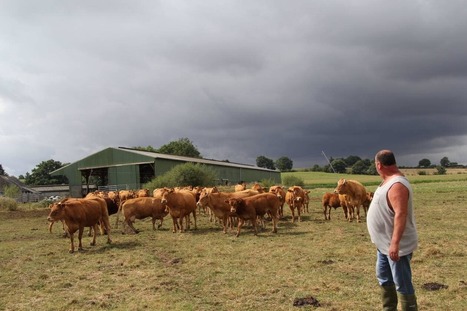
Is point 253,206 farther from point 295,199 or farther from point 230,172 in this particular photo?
point 230,172

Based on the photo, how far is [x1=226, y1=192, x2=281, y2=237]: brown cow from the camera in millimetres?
16500

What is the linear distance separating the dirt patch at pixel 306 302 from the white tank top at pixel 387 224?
86.1 inches

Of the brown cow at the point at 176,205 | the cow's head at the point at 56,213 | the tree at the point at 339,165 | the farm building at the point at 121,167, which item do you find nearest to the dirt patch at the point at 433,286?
the cow's head at the point at 56,213

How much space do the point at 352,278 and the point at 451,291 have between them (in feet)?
6.41

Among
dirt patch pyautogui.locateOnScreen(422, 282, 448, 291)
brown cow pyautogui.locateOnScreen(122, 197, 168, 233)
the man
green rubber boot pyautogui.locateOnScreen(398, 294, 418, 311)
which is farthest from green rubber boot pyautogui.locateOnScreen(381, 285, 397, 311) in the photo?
brown cow pyautogui.locateOnScreen(122, 197, 168, 233)

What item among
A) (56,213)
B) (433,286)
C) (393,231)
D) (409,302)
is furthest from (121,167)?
(409,302)

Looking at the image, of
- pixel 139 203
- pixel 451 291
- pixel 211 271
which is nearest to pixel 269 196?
pixel 139 203

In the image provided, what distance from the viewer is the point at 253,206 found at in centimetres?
1662

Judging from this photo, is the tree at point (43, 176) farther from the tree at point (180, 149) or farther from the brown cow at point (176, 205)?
the brown cow at point (176, 205)

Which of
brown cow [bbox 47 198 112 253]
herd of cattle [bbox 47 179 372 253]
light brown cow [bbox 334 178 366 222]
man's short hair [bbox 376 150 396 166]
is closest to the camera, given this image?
man's short hair [bbox 376 150 396 166]

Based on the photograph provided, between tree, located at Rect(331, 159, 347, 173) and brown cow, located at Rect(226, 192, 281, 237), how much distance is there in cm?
12318

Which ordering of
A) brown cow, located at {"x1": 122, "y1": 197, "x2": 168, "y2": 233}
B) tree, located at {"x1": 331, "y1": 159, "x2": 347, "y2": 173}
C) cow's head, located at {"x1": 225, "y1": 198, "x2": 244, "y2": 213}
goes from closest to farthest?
cow's head, located at {"x1": 225, "y1": 198, "x2": 244, "y2": 213}
brown cow, located at {"x1": 122, "y1": 197, "x2": 168, "y2": 233}
tree, located at {"x1": 331, "y1": 159, "x2": 347, "y2": 173}

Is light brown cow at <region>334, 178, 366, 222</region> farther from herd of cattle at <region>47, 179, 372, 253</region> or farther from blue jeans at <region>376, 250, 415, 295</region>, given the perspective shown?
blue jeans at <region>376, 250, 415, 295</region>

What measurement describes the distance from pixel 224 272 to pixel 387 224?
17.6 ft
